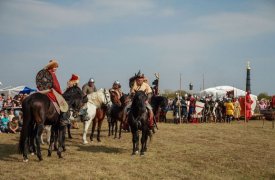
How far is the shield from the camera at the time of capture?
36.9 ft

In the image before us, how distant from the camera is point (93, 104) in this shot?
15.4 metres

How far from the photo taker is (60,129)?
11773mm

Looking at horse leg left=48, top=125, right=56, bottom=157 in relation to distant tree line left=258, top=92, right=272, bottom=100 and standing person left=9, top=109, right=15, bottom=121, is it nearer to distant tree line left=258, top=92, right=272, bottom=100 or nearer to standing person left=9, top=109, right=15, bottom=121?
standing person left=9, top=109, right=15, bottom=121

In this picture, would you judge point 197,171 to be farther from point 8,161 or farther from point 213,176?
point 8,161

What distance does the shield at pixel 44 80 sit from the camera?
11.2 metres

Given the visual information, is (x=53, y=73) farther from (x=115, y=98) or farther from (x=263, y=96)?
(x=263, y=96)

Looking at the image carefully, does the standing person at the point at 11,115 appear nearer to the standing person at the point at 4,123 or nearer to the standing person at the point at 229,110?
the standing person at the point at 4,123

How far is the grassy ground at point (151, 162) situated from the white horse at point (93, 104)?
0.84m

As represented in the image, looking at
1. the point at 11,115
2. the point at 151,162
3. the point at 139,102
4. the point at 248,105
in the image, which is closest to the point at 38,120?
the point at 139,102

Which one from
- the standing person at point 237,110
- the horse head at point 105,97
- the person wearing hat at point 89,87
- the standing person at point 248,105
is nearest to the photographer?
the horse head at point 105,97

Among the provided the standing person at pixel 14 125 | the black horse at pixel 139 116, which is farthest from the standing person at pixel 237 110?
the black horse at pixel 139 116

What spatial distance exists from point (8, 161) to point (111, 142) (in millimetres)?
5568

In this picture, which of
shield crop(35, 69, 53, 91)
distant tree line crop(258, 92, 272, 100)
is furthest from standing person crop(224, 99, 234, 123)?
distant tree line crop(258, 92, 272, 100)

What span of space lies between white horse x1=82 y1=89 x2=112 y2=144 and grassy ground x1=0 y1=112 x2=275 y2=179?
33.0 inches
